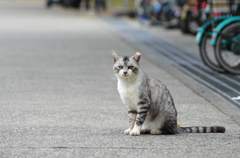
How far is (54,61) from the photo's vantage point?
13867mm

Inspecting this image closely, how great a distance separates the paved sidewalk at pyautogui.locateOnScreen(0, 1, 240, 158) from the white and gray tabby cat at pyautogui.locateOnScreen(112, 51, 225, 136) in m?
0.12

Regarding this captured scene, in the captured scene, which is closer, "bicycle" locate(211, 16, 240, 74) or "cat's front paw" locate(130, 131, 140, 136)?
"cat's front paw" locate(130, 131, 140, 136)

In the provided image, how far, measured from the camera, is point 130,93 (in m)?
6.53

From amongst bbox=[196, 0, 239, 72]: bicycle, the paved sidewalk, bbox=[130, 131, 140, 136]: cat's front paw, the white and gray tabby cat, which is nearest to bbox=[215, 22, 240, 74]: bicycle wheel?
bbox=[196, 0, 239, 72]: bicycle

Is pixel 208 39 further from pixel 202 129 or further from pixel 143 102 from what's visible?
pixel 143 102

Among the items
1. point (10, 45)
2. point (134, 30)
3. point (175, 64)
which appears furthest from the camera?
point (134, 30)

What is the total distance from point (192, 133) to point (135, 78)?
0.80 meters

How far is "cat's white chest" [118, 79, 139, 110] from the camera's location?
6.52 m

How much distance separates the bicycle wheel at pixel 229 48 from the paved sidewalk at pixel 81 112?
73cm

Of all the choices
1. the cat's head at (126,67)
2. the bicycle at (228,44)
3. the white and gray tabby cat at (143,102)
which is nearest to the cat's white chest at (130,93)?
the white and gray tabby cat at (143,102)

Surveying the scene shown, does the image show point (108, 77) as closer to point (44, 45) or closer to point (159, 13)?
point (44, 45)

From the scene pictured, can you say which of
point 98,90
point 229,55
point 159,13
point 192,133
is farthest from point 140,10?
point 192,133

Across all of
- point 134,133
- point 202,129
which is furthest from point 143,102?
point 202,129

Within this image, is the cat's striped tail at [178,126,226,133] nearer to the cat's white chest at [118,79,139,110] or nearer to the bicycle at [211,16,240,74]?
the cat's white chest at [118,79,139,110]
